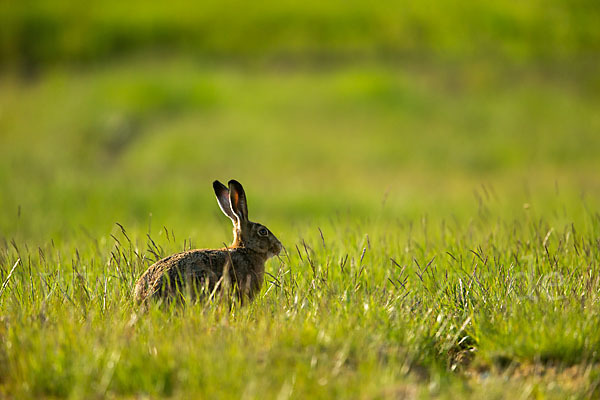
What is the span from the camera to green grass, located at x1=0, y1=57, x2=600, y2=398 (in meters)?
3.23

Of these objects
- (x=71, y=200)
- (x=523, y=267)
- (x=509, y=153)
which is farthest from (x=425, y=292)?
(x=509, y=153)

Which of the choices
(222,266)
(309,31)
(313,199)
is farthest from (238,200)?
(309,31)

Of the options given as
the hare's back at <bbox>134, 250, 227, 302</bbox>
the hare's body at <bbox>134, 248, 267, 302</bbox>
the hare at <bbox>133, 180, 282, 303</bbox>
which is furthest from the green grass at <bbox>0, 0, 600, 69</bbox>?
the hare's back at <bbox>134, 250, 227, 302</bbox>

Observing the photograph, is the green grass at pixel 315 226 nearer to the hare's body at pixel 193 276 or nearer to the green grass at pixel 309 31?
the hare's body at pixel 193 276

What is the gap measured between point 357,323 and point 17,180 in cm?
1213

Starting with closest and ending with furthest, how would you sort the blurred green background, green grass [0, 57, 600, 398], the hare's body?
green grass [0, 57, 600, 398] < the hare's body < the blurred green background

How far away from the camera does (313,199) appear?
44.9 feet

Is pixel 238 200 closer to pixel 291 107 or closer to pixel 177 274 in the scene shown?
pixel 177 274

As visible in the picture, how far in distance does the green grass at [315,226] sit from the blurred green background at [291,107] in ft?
0.35

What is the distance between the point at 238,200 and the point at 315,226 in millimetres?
3319

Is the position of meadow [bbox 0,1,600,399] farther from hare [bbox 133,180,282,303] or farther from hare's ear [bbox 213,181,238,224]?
hare's ear [bbox 213,181,238,224]

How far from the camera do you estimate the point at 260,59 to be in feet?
88.8

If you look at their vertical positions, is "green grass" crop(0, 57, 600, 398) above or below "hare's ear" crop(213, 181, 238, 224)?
below

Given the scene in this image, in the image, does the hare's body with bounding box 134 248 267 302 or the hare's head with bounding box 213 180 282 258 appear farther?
the hare's head with bounding box 213 180 282 258
